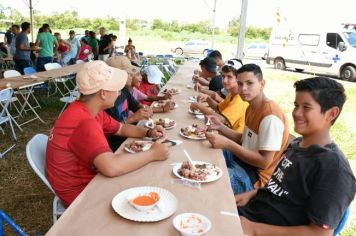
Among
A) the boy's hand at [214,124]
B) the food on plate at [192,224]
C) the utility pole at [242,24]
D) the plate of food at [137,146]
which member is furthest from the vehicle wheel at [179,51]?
the food on plate at [192,224]

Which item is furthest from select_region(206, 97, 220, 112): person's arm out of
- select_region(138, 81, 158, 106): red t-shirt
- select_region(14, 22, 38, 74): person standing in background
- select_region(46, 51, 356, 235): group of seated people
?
select_region(14, 22, 38, 74): person standing in background

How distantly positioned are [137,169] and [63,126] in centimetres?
47

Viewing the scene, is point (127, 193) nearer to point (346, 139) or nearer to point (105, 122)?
point (105, 122)

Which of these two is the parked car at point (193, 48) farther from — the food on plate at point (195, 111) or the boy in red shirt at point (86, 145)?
the boy in red shirt at point (86, 145)

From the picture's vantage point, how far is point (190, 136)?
239 centimetres

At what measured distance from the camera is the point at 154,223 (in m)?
1.27

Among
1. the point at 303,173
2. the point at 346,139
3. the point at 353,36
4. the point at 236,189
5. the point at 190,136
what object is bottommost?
the point at 346,139

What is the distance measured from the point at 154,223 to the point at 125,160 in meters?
0.50

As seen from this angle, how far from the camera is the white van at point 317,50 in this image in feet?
38.4

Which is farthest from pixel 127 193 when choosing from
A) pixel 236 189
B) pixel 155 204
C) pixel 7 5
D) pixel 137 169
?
pixel 7 5

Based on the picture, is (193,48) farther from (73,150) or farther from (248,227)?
(248,227)

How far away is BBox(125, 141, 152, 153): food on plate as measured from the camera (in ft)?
6.73

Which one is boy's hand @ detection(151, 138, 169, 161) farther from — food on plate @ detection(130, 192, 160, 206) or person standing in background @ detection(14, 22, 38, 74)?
person standing in background @ detection(14, 22, 38, 74)

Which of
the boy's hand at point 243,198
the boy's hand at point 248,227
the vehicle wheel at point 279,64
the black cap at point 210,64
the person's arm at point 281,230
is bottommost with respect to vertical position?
the vehicle wheel at point 279,64
